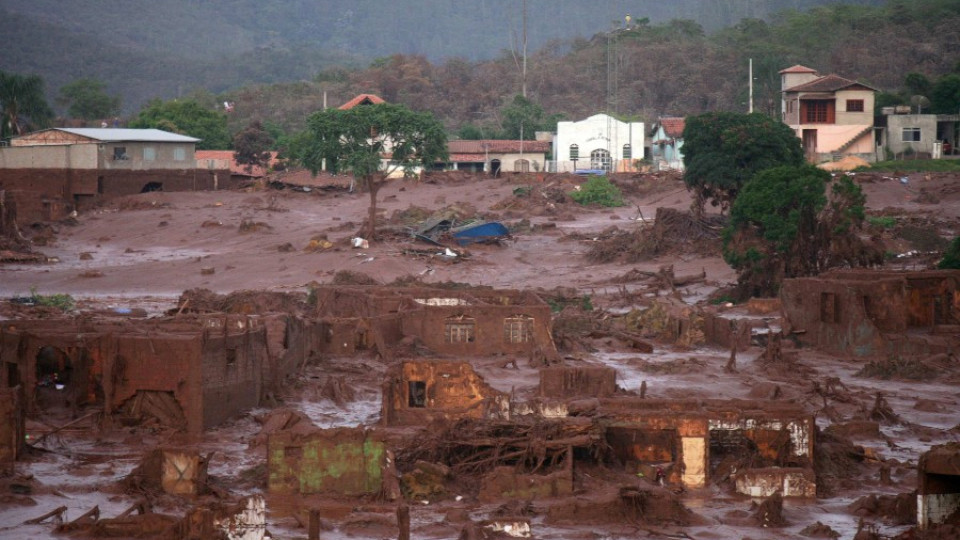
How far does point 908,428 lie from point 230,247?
100.0 feet

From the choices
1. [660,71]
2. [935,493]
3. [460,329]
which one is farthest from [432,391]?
[660,71]

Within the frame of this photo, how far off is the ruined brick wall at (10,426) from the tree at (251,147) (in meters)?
51.3

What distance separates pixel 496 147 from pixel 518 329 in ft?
140

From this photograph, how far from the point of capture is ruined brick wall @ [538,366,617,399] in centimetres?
2541

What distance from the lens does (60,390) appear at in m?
24.7

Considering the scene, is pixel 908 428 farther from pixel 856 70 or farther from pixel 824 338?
pixel 856 70

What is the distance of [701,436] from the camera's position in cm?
2108

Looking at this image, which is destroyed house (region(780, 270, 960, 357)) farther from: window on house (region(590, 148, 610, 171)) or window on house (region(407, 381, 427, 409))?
window on house (region(590, 148, 610, 171))

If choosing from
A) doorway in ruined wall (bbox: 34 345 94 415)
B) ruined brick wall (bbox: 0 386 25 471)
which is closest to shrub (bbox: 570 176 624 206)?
doorway in ruined wall (bbox: 34 345 94 415)

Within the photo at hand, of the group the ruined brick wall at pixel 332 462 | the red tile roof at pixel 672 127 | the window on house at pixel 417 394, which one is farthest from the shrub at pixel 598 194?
the ruined brick wall at pixel 332 462

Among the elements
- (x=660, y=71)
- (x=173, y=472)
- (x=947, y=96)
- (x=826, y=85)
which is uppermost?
(x=660, y=71)

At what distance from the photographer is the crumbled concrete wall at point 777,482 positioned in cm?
2041

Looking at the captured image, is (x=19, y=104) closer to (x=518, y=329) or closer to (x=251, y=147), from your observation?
(x=251, y=147)

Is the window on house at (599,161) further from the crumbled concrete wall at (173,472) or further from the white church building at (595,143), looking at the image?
the crumbled concrete wall at (173,472)
